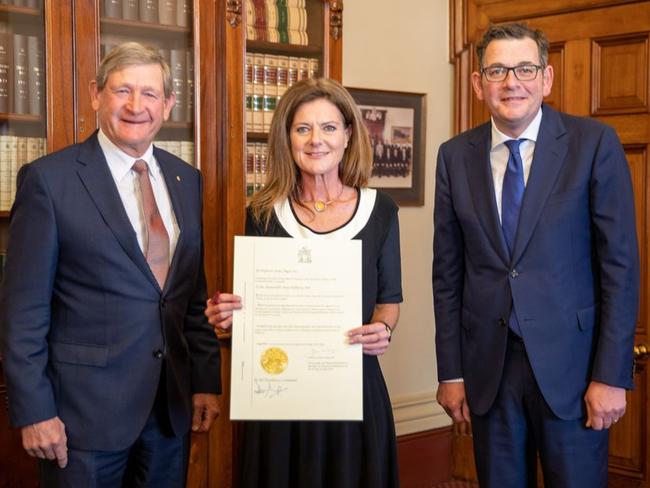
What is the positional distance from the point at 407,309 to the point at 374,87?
3.58 ft

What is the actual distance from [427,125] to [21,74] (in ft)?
6.64

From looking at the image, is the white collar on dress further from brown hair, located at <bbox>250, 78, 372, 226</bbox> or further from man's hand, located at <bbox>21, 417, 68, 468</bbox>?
man's hand, located at <bbox>21, 417, 68, 468</bbox>

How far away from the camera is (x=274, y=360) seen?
2.02 meters

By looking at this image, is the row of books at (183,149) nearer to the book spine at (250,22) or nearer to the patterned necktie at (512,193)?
the book spine at (250,22)

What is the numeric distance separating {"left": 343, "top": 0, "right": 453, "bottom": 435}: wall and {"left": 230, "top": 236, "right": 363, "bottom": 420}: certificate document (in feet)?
6.55

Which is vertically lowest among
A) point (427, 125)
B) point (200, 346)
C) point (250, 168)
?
point (200, 346)

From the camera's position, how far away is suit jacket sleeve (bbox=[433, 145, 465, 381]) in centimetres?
234

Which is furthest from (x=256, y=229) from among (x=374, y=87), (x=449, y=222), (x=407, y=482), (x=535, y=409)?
(x=407, y=482)

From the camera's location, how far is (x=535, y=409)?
2158 millimetres

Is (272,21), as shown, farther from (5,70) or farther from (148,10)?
(5,70)

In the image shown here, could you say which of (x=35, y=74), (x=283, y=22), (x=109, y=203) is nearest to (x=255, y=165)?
(x=283, y=22)

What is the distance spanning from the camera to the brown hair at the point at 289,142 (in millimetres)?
2191
